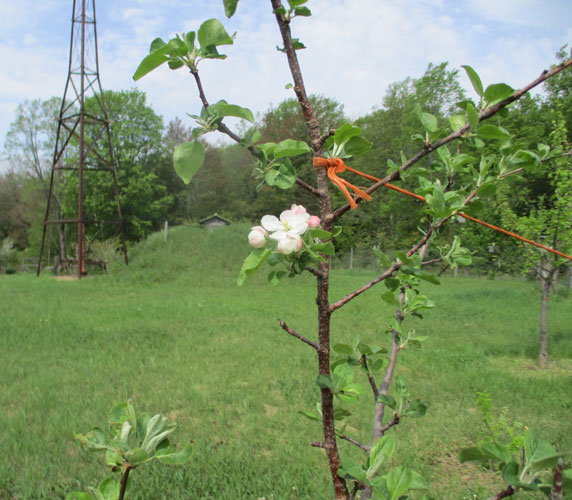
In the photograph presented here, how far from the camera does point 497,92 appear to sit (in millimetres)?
672

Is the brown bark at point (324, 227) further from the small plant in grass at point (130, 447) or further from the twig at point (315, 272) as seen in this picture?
the small plant in grass at point (130, 447)

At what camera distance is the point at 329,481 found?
230 cm

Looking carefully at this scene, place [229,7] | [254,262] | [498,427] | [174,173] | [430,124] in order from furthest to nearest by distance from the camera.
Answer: [174,173] → [498,427] → [430,124] → [229,7] → [254,262]

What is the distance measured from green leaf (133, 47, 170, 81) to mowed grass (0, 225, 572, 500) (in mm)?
2137

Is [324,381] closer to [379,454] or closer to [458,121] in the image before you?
[379,454]

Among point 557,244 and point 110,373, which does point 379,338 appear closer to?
point 557,244

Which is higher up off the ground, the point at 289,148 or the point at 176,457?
the point at 289,148

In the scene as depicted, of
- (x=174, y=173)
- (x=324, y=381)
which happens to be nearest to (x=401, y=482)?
(x=324, y=381)

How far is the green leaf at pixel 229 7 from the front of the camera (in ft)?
2.10

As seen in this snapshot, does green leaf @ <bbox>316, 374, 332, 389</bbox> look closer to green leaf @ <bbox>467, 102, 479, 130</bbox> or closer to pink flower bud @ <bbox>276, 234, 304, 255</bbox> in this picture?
pink flower bud @ <bbox>276, 234, 304, 255</bbox>

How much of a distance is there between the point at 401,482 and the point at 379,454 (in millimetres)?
75

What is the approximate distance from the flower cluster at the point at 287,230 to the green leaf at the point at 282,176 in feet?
0.19

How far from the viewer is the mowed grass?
7.72ft

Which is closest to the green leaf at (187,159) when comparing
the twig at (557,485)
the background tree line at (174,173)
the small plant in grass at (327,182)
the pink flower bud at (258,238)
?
the small plant in grass at (327,182)
